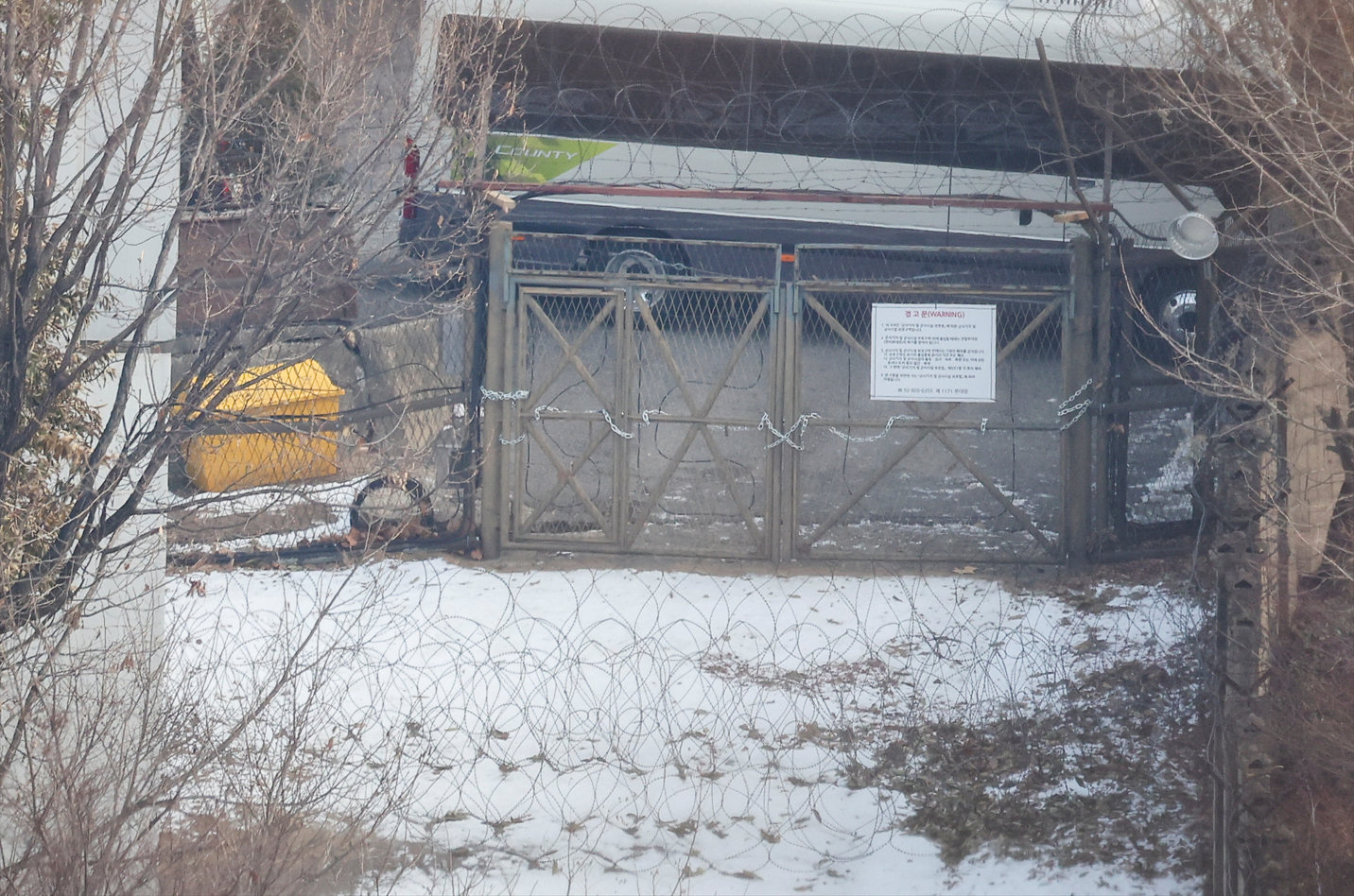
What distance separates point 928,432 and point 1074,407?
910 mm

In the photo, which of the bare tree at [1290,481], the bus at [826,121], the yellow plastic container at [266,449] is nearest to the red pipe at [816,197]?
the bus at [826,121]

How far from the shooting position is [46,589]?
3561mm

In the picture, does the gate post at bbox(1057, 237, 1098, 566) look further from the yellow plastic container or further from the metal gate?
the yellow plastic container

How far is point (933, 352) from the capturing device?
24.3ft

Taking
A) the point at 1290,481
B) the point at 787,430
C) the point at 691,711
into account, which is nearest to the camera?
the point at 1290,481

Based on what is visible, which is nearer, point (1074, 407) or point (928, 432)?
point (1074, 407)

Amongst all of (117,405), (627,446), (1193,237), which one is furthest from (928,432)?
(117,405)

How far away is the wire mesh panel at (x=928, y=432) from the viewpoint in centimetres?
743

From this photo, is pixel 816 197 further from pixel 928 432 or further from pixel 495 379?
pixel 495 379

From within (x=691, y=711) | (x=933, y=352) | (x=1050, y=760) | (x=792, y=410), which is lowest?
(x=1050, y=760)

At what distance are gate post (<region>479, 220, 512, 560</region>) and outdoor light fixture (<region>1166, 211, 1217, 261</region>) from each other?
3836mm

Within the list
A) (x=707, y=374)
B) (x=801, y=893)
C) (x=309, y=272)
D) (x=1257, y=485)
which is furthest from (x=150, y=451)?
(x=707, y=374)

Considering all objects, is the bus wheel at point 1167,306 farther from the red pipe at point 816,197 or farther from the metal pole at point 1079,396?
the red pipe at point 816,197

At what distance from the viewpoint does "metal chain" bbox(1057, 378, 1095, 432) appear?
289 inches
